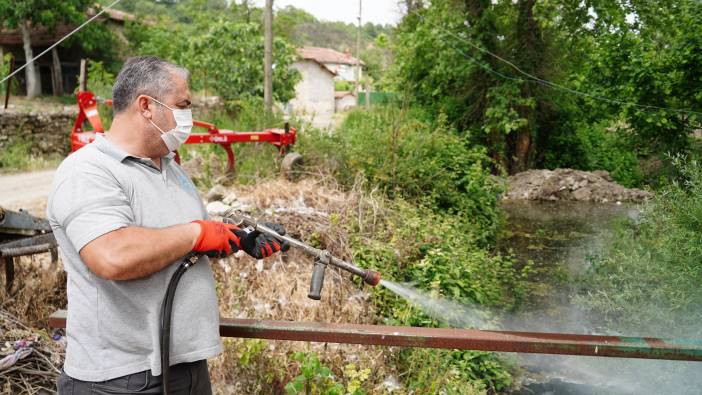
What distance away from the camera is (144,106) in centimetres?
199

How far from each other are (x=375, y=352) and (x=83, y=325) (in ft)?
9.76

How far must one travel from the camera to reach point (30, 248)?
4.55 m

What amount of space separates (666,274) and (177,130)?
13.5ft

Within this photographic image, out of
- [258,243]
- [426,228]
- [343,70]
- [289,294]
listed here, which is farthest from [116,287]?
[343,70]

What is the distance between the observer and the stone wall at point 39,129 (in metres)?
13.9

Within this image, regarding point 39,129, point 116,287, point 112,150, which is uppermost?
point 112,150

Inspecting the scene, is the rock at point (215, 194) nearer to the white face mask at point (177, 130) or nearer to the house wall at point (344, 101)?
the white face mask at point (177, 130)

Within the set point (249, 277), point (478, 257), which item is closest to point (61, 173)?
point (249, 277)

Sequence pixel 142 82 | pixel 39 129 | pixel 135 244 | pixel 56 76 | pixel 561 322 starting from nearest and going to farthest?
pixel 135 244, pixel 142 82, pixel 561 322, pixel 39 129, pixel 56 76

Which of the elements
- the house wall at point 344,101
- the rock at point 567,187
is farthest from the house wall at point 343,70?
the rock at point 567,187

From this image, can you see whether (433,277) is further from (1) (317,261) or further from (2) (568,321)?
(1) (317,261)

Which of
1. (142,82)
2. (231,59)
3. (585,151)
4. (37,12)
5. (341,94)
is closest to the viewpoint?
(142,82)

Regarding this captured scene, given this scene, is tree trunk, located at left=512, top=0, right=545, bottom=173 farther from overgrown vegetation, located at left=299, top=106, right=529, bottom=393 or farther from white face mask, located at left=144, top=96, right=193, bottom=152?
white face mask, located at left=144, top=96, right=193, bottom=152

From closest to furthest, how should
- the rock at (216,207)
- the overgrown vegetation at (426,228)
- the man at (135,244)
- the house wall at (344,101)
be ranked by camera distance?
the man at (135,244) → the overgrown vegetation at (426,228) → the rock at (216,207) → the house wall at (344,101)
